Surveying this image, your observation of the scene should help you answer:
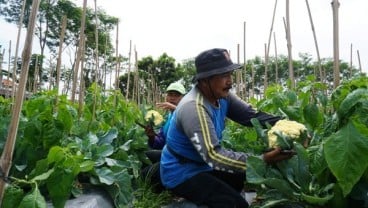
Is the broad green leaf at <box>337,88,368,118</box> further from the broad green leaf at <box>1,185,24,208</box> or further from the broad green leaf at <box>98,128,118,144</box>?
the broad green leaf at <box>98,128,118,144</box>

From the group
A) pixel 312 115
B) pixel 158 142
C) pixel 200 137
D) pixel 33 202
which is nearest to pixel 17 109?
pixel 33 202

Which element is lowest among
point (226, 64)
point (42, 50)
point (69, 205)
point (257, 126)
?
point (69, 205)

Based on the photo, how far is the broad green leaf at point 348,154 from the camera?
5.56 feet

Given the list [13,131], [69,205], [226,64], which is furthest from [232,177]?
[13,131]

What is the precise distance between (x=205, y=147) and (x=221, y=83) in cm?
46

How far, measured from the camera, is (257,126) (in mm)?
2494

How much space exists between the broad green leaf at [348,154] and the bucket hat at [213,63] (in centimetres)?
92

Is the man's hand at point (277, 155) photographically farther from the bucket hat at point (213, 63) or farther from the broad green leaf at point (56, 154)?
the broad green leaf at point (56, 154)

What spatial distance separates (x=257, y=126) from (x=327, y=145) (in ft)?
2.59

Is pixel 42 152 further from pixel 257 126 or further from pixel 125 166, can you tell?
pixel 257 126

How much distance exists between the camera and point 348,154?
1.70 m

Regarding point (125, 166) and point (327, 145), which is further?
point (125, 166)

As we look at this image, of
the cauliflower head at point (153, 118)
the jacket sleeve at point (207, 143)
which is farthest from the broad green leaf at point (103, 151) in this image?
the cauliflower head at point (153, 118)

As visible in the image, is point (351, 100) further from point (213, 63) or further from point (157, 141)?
point (157, 141)
